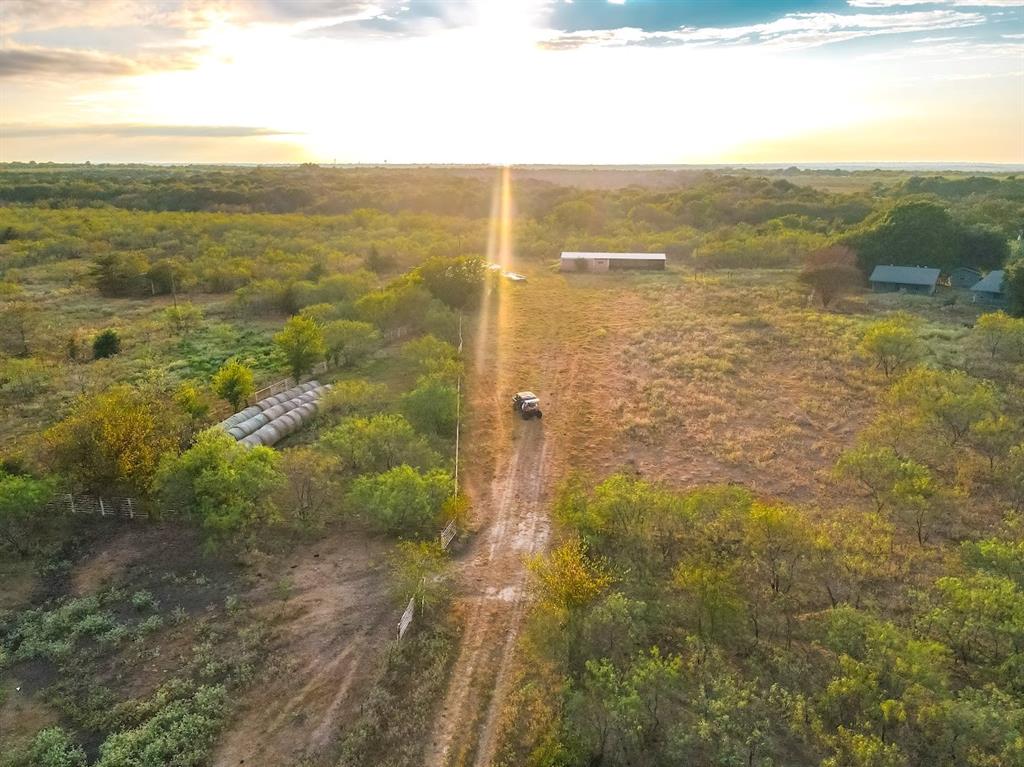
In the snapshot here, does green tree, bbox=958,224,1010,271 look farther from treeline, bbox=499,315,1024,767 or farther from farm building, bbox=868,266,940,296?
treeline, bbox=499,315,1024,767

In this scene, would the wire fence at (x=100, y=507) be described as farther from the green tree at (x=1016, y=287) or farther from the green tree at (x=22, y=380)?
the green tree at (x=1016, y=287)

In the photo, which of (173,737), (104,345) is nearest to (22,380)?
(104,345)

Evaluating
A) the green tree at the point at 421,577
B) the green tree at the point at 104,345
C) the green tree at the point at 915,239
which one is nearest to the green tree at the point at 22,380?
the green tree at the point at 104,345

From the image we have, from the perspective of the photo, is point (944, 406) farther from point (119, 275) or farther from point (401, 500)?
point (119, 275)

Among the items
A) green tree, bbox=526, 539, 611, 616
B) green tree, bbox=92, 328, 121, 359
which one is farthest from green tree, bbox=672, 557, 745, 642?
green tree, bbox=92, 328, 121, 359

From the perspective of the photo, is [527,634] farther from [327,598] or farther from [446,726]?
[327,598]
